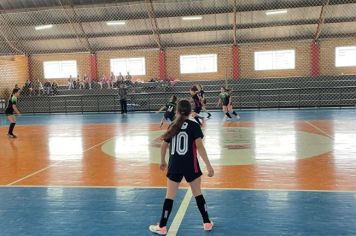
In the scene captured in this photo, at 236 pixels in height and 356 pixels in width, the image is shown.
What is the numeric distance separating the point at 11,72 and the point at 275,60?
23.0 m

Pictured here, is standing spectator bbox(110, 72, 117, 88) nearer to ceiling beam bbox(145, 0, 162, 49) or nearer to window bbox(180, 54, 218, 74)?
ceiling beam bbox(145, 0, 162, 49)

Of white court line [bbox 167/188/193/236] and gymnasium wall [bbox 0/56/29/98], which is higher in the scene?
gymnasium wall [bbox 0/56/29/98]

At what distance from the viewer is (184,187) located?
6496 mm

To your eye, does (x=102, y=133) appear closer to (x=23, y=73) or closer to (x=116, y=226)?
(x=116, y=226)

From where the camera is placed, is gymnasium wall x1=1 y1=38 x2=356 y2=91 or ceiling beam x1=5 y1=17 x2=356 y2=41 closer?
ceiling beam x1=5 y1=17 x2=356 y2=41

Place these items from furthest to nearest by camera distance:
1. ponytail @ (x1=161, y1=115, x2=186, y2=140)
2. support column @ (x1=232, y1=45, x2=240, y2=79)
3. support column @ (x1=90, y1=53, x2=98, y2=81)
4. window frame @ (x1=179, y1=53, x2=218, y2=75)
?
support column @ (x1=90, y1=53, x2=98, y2=81) → window frame @ (x1=179, y1=53, x2=218, y2=75) → support column @ (x1=232, y1=45, x2=240, y2=79) → ponytail @ (x1=161, y1=115, x2=186, y2=140)

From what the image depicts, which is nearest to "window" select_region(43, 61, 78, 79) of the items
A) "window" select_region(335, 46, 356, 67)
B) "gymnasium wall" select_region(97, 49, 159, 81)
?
"gymnasium wall" select_region(97, 49, 159, 81)

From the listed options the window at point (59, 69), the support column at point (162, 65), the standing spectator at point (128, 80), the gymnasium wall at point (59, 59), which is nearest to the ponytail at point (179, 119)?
the standing spectator at point (128, 80)

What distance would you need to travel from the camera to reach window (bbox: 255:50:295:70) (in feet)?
95.5

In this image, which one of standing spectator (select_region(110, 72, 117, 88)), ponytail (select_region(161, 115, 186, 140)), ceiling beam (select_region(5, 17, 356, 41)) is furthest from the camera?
standing spectator (select_region(110, 72, 117, 88))

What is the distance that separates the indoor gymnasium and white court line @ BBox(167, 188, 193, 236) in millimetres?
38

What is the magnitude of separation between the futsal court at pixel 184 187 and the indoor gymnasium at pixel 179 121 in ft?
0.11

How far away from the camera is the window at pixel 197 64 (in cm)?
3028

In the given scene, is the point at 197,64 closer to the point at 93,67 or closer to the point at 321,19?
the point at 93,67
